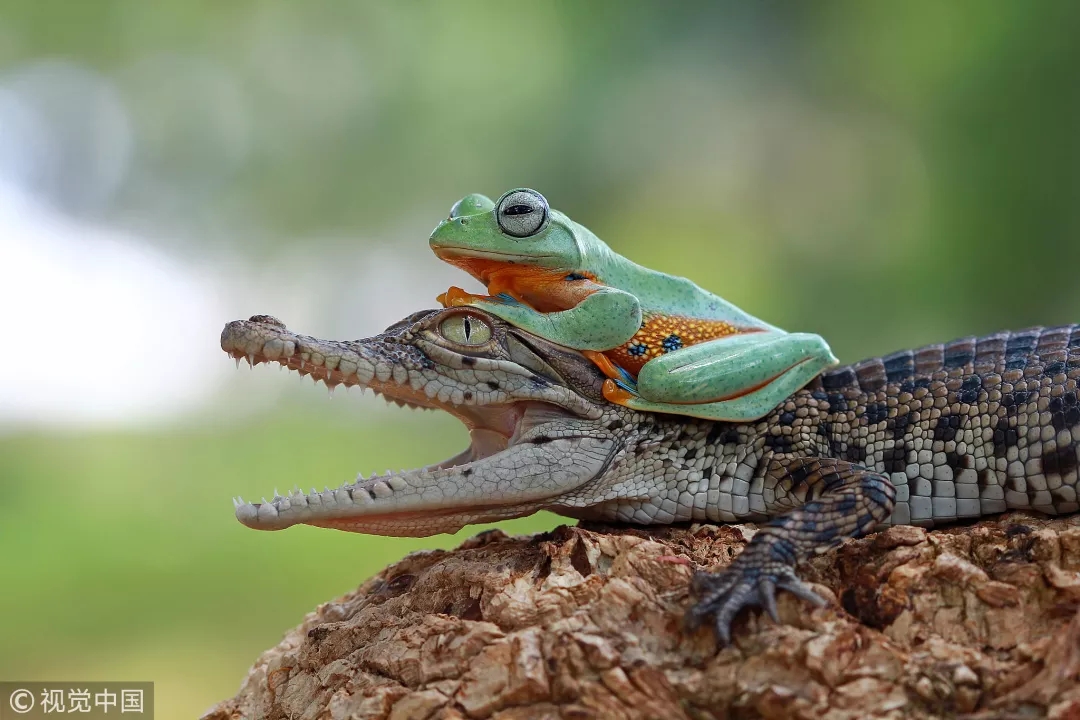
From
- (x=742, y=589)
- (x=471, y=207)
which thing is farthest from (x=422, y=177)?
(x=742, y=589)

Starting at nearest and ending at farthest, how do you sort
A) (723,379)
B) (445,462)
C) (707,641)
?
1. (707,641)
2. (723,379)
3. (445,462)

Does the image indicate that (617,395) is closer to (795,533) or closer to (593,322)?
(593,322)

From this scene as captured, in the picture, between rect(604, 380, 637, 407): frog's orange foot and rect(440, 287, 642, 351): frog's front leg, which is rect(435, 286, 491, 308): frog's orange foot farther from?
rect(604, 380, 637, 407): frog's orange foot

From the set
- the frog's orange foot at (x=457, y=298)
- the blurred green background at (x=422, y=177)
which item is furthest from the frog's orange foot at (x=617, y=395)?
the blurred green background at (x=422, y=177)

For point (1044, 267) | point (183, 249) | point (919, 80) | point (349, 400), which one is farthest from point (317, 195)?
point (1044, 267)

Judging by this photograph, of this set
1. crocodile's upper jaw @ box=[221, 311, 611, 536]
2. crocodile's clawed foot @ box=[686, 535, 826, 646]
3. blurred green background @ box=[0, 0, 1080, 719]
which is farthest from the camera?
blurred green background @ box=[0, 0, 1080, 719]

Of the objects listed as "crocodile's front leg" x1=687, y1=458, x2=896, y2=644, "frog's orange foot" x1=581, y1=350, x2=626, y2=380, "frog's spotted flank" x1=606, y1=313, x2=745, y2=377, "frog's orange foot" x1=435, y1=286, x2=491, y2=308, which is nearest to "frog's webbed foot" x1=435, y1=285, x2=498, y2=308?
"frog's orange foot" x1=435, y1=286, x2=491, y2=308
